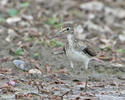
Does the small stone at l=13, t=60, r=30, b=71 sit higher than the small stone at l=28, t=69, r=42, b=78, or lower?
higher

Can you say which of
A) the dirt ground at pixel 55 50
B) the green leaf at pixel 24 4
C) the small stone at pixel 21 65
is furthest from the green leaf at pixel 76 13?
the small stone at pixel 21 65

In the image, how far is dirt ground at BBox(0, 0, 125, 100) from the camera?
8.39 metres

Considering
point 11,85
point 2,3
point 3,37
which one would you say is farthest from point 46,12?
point 11,85

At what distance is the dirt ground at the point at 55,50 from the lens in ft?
27.5

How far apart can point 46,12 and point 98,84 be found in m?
4.75

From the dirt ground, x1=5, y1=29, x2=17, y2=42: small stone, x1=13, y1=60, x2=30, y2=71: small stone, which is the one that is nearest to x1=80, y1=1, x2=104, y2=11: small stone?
the dirt ground

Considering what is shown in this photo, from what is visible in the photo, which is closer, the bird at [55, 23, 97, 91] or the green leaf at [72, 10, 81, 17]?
the bird at [55, 23, 97, 91]

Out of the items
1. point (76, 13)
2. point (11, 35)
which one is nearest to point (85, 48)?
point (11, 35)

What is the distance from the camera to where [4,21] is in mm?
12352

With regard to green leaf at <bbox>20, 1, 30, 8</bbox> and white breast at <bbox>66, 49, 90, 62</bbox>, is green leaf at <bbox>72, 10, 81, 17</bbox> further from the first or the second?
white breast at <bbox>66, 49, 90, 62</bbox>

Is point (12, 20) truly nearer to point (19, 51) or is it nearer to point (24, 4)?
point (24, 4)

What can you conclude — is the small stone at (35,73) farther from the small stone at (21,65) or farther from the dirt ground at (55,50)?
the small stone at (21,65)

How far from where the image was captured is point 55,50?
11.0 meters

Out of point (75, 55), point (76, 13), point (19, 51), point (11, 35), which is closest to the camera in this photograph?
point (75, 55)
